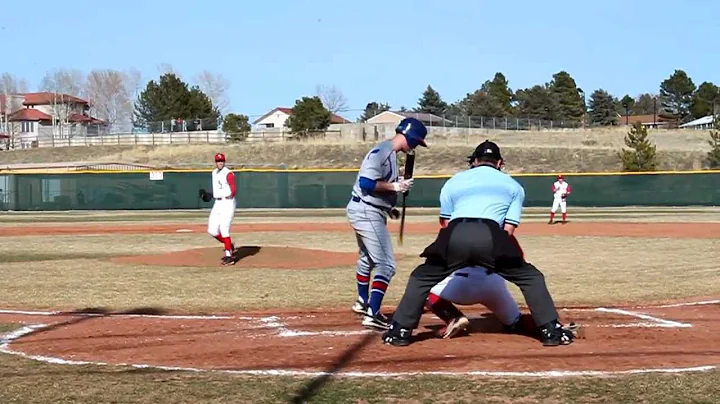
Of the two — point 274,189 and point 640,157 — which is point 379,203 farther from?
point 640,157

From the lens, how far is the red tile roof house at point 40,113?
107 metres

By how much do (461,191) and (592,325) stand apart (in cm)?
218

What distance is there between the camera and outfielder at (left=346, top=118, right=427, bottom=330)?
7781mm

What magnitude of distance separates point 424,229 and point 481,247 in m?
20.1

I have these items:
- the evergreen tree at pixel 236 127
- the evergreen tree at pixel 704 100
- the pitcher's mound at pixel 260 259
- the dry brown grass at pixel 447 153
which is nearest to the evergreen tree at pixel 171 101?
the evergreen tree at pixel 236 127

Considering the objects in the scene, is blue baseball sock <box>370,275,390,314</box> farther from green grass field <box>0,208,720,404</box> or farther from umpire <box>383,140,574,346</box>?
green grass field <box>0,208,720,404</box>

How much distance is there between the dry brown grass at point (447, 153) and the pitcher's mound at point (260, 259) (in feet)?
128

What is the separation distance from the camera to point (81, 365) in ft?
20.5

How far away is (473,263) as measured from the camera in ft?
21.1

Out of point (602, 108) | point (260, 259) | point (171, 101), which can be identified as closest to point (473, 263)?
point (260, 259)

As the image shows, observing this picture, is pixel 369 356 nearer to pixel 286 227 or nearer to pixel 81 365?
pixel 81 365

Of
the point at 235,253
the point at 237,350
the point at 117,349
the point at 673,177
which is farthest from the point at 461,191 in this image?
the point at 673,177

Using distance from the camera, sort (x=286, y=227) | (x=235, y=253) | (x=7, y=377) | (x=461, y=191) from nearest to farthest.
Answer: (x=7, y=377), (x=461, y=191), (x=235, y=253), (x=286, y=227)

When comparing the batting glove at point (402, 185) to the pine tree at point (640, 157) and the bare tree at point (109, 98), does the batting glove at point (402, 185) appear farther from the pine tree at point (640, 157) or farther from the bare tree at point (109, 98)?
the bare tree at point (109, 98)
